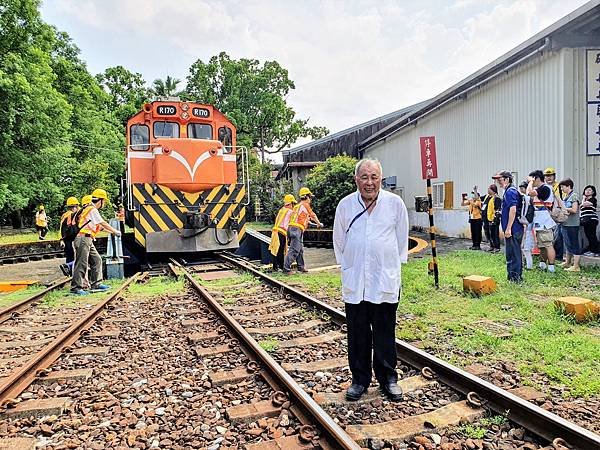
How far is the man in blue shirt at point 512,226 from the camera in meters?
8.03

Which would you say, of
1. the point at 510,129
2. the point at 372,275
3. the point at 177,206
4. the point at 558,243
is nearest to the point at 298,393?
the point at 372,275

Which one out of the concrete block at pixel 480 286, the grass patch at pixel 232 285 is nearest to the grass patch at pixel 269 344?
the grass patch at pixel 232 285

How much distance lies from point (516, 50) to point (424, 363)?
398 inches

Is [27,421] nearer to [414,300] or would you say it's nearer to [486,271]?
[414,300]

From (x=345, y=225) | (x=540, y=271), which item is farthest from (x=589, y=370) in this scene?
(x=540, y=271)

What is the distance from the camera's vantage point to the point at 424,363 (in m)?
4.63

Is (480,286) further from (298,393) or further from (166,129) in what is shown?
(166,129)

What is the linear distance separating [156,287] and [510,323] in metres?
6.43

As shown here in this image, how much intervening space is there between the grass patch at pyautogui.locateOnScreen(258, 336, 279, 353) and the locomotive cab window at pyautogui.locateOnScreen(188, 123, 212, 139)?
332 inches

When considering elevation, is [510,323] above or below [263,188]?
below

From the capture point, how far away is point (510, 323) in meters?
6.03

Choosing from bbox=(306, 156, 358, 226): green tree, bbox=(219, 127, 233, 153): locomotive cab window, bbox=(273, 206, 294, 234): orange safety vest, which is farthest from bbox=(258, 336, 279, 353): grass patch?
bbox=(306, 156, 358, 226): green tree

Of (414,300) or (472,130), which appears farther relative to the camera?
(472,130)

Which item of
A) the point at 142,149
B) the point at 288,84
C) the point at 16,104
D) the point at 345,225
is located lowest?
the point at 345,225
